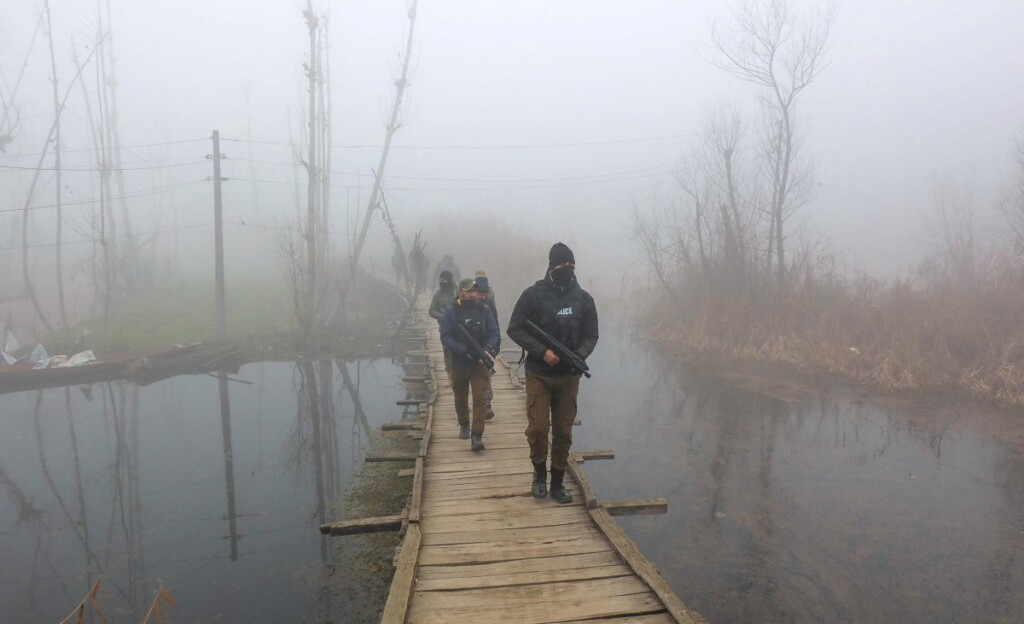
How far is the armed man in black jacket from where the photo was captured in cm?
444

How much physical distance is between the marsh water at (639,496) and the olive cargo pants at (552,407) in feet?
6.51

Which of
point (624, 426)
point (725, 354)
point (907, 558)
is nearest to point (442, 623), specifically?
point (907, 558)

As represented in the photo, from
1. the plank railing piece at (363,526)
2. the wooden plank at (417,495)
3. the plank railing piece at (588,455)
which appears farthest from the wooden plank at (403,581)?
the plank railing piece at (588,455)

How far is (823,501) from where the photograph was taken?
699cm

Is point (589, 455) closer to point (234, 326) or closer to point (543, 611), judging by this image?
point (543, 611)

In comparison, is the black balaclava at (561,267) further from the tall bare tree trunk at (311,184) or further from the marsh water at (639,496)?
the tall bare tree trunk at (311,184)

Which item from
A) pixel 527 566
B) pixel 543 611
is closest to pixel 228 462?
pixel 527 566

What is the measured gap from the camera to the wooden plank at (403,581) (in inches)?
125

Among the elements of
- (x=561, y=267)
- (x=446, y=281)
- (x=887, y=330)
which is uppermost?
(x=561, y=267)

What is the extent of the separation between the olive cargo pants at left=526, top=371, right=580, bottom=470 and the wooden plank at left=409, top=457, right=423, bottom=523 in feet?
3.39

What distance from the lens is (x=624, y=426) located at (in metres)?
10.2

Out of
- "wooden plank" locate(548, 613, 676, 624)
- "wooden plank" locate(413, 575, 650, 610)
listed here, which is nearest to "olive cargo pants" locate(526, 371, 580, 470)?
"wooden plank" locate(413, 575, 650, 610)

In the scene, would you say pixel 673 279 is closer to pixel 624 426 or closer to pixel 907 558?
pixel 624 426

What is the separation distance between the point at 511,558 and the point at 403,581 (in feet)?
2.50
